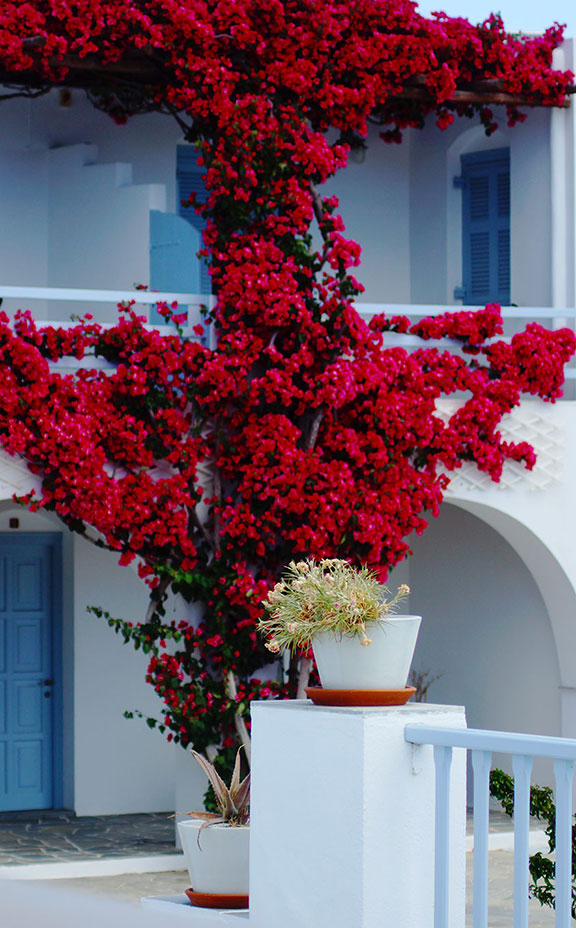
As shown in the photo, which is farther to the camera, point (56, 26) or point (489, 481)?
point (489, 481)

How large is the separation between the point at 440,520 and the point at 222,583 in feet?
12.1

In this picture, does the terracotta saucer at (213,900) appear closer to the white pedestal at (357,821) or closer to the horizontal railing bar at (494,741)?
the white pedestal at (357,821)

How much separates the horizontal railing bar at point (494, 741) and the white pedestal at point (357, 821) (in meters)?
0.09

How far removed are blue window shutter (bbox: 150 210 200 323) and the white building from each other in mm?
16

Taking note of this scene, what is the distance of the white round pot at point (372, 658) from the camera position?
13.7 ft

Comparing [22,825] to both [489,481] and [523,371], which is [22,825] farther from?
[523,371]

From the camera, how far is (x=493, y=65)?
34.6 ft

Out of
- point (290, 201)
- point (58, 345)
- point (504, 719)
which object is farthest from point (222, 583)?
point (504, 719)

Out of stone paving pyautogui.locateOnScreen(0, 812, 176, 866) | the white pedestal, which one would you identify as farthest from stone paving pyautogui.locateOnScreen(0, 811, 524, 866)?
the white pedestal

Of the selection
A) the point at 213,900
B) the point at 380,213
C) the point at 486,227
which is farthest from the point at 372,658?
the point at 380,213

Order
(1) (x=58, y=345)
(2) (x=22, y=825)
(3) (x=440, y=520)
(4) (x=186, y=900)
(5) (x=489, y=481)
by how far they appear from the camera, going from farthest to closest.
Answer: (3) (x=440, y=520) → (2) (x=22, y=825) → (5) (x=489, y=481) → (1) (x=58, y=345) → (4) (x=186, y=900)

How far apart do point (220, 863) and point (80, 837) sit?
5.28 m

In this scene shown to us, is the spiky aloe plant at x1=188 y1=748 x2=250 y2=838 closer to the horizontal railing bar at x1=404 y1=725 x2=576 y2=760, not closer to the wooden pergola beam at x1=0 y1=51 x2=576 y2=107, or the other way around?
the horizontal railing bar at x1=404 y1=725 x2=576 y2=760

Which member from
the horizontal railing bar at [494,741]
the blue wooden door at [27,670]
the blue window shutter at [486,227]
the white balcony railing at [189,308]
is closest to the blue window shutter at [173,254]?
the white balcony railing at [189,308]
